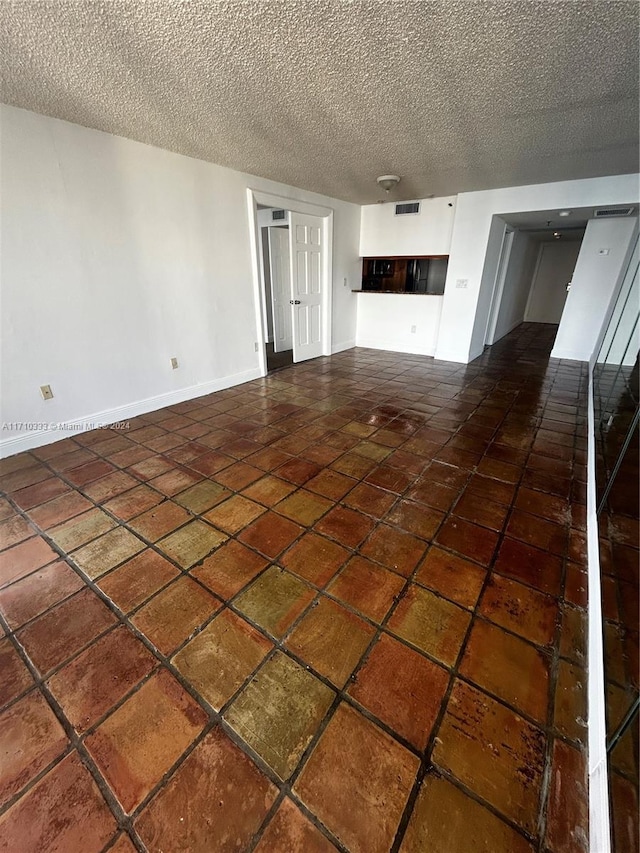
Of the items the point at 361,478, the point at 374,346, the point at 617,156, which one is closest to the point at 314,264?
the point at 374,346

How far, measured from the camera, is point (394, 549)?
1.76 metres

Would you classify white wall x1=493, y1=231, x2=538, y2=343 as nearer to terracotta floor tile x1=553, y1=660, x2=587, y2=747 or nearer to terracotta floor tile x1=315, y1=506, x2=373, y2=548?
terracotta floor tile x1=315, y1=506, x2=373, y2=548

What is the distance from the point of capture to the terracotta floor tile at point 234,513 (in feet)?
6.32

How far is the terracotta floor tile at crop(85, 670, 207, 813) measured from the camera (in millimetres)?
971

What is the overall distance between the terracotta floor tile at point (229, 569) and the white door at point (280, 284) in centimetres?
455

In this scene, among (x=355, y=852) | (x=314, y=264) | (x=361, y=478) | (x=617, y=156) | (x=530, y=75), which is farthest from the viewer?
(x=314, y=264)

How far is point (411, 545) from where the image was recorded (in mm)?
1791

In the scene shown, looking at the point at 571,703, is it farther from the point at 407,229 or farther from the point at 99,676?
the point at 407,229

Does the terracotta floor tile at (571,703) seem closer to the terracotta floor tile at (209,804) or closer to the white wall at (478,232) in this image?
the terracotta floor tile at (209,804)

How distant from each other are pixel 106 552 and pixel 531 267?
10.1 metres

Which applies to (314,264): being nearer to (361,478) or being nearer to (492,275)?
(492,275)

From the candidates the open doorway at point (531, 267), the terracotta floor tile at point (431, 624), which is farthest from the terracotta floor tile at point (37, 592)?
the open doorway at point (531, 267)

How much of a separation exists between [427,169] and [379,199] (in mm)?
1565

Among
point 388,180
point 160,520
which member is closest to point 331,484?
point 160,520
